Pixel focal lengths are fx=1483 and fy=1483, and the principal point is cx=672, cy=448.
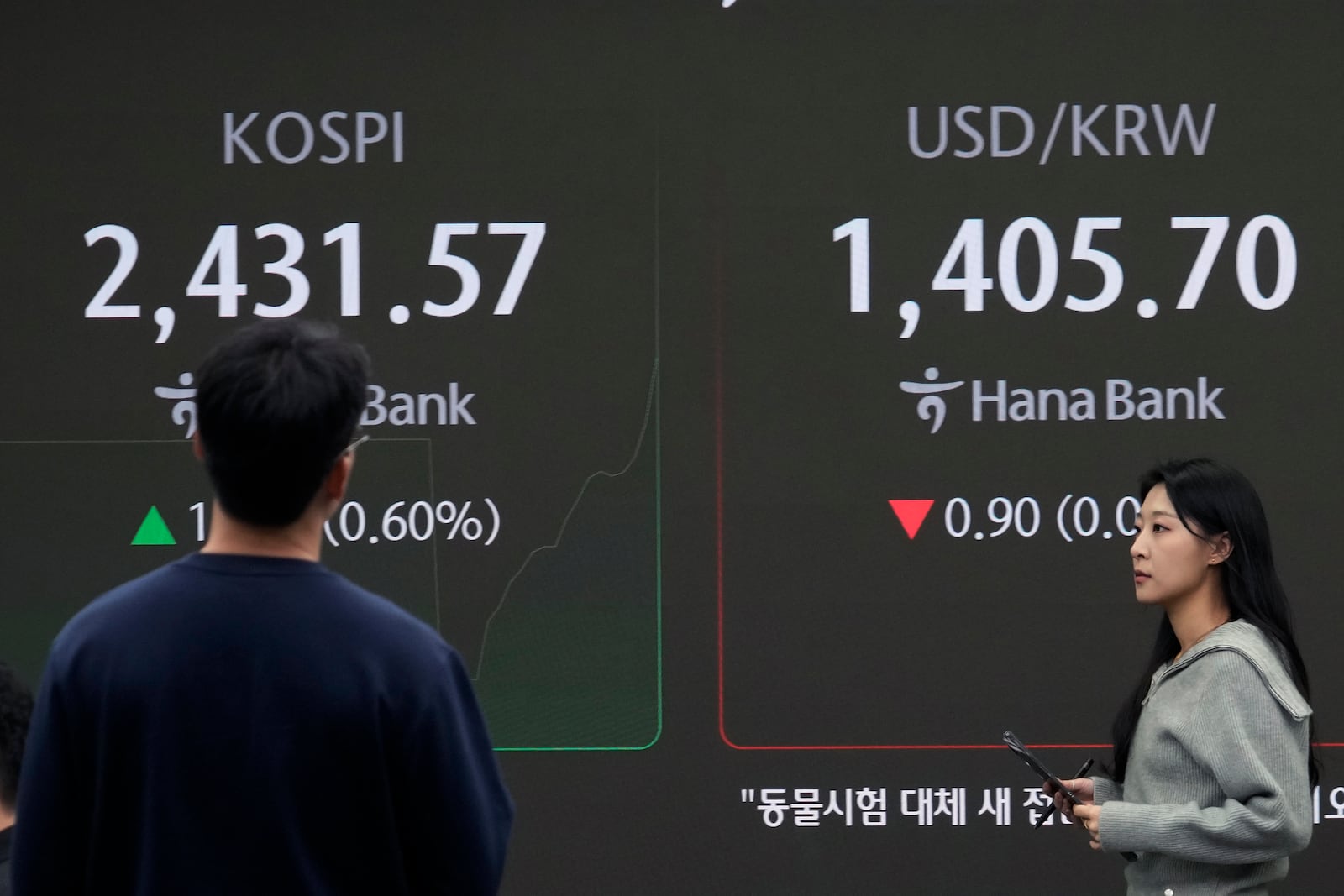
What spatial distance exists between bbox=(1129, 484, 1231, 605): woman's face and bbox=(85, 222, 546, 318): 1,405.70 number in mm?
1500

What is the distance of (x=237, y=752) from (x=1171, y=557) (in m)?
1.58

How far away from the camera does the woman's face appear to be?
245 centimetres

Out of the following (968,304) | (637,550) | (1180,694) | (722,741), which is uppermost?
(968,304)

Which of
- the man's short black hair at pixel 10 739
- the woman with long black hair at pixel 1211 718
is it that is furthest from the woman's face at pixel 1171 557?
the man's short black hair at pixel 10 739

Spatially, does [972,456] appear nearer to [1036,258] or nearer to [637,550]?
[1036,258]

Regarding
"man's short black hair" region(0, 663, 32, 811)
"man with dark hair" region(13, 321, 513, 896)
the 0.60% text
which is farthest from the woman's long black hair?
"man's short black hair" region(0, 663, 32, 811)

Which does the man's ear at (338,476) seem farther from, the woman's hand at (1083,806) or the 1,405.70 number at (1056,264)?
the 1,405.70 number at (1056,264)

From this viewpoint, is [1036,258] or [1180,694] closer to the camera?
[1180,694]

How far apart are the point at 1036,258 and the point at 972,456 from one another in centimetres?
47

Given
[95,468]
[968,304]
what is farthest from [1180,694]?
[95,468]

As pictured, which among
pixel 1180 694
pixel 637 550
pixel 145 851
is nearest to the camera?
pixel 145 851

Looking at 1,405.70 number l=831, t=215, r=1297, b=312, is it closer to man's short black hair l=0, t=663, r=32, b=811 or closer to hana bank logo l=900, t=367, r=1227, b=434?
hana bank logo l=900, t=367, r=1227, b=434

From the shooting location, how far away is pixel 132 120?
131 inches

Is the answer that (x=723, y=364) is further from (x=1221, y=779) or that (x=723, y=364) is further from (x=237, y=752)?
(x=237, y=752)
